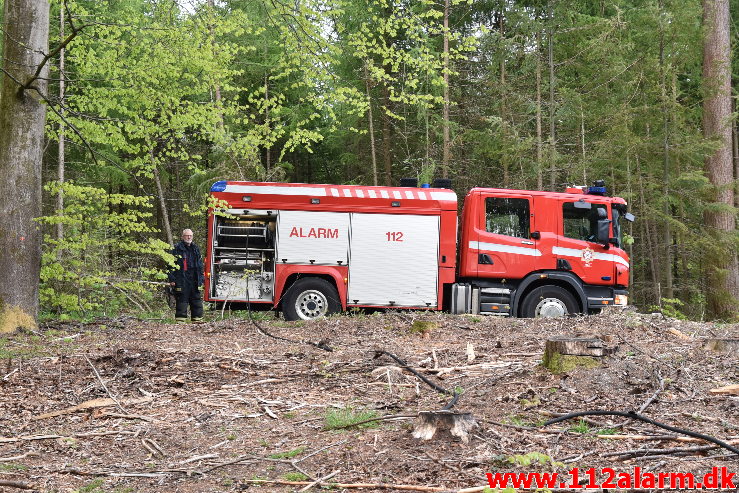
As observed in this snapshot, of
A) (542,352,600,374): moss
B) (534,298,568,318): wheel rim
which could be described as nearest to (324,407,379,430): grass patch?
(542,352,600,374): moss

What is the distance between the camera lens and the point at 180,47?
9.26 meters

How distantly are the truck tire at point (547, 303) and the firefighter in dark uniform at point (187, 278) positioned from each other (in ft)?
21.0

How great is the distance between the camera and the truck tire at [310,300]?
1229 cm

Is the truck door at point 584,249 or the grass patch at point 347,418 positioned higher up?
the truck door at point 584,249

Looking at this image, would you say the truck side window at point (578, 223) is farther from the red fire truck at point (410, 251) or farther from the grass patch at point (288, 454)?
the grass patch at point (288, 454)

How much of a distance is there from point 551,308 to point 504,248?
1.49 m

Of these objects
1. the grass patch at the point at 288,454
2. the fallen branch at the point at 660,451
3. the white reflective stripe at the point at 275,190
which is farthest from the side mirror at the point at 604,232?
the grass patch at the point at 288,454

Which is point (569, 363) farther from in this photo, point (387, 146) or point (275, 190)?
point (387, 146)

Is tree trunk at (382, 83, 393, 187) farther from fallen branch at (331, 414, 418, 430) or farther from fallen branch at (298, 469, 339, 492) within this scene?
fallen branch at (298, 469, 339, 492)

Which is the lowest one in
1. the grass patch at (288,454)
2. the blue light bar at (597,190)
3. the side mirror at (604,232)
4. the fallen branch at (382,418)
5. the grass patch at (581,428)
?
the grass patch at (288,454)

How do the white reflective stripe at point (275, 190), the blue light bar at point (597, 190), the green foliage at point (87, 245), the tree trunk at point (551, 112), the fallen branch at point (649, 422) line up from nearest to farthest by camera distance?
the fallen branch at point (649, 422) → the green foliage at point (87, 245) → the white reflective stripe at point (275, 190) → the blue light bar at point (597, 190) → the tree trunk at point (551, 112)

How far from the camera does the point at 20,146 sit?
28.9ft

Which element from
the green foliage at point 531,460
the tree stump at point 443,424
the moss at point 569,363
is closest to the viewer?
the green foliage at point 531,460

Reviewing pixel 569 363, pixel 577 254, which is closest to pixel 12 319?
pixel 569 363
